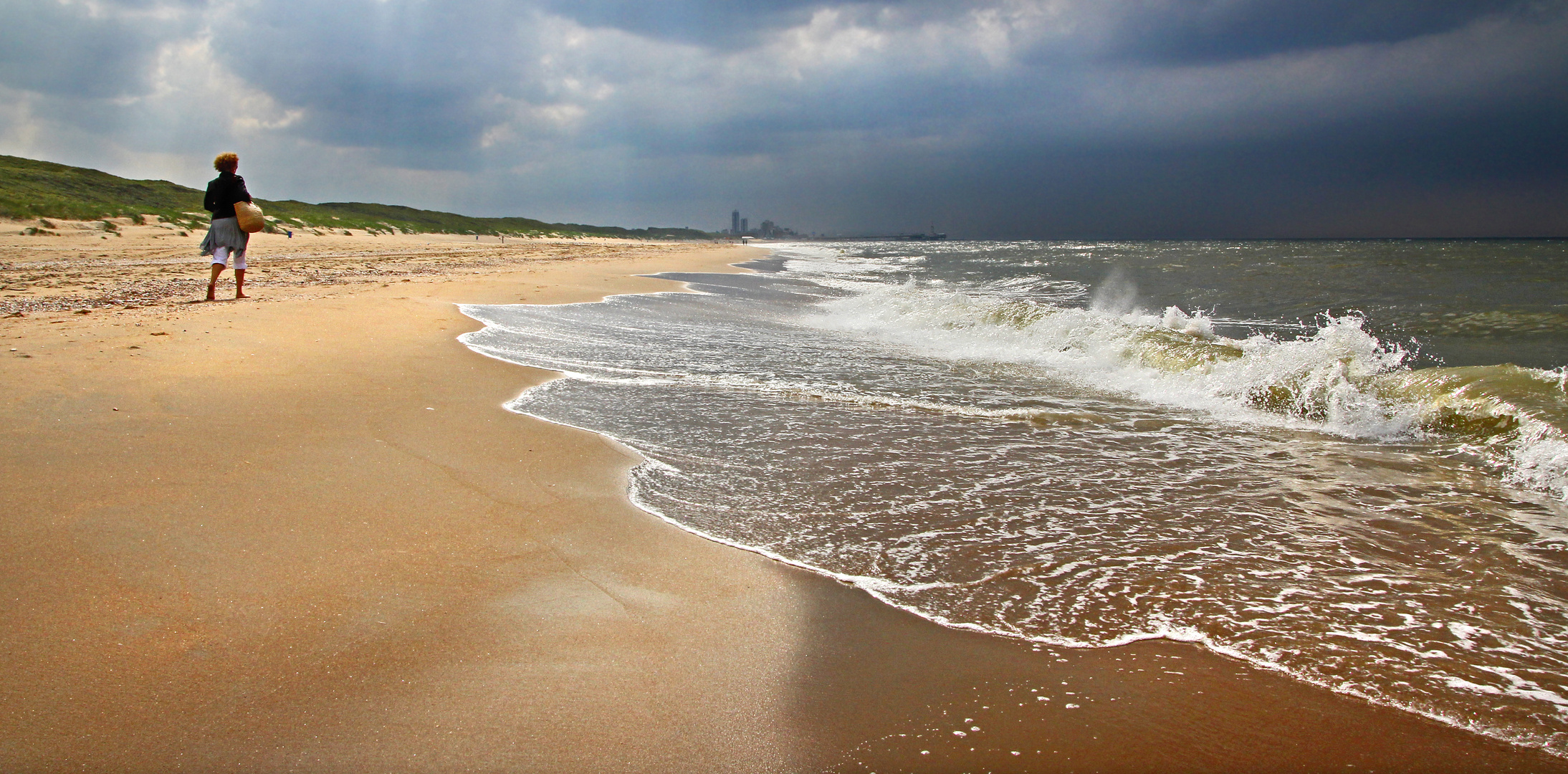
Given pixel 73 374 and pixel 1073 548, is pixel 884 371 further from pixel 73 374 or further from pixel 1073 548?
pixel 73 374

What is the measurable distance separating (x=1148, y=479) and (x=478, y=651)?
300cm

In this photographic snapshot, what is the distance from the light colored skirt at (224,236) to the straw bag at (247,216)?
7 centimetres

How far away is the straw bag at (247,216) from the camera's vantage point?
8.23 metres

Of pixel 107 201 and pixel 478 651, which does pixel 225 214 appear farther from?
pixel 107 201

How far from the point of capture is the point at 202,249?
26.9 ft

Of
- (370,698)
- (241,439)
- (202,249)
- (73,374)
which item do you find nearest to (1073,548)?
(370,698)

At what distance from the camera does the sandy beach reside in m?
1.65

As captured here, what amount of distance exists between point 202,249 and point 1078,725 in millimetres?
9639

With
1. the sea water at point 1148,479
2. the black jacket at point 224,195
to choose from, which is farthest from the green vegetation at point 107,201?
the sea water at point 1148,479

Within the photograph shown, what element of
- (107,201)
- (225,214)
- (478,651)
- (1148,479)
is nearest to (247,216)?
(225,214)

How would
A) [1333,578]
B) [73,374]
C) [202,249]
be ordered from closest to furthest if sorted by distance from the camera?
[1333,578] → [73,374] → [202,249]

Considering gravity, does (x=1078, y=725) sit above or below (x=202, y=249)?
below

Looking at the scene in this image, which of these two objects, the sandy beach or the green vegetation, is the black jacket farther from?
the green vegetation

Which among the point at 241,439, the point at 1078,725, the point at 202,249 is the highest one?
the point at 202,249
